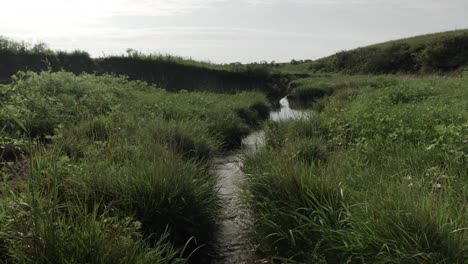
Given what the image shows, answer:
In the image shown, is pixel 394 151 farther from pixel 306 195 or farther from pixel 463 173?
pixel 306 195

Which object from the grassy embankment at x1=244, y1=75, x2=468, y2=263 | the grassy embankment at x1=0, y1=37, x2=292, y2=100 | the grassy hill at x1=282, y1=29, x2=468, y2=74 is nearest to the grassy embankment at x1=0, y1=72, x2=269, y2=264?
the grassy embankment at x1=244, y1=75, x2=468, y2=263

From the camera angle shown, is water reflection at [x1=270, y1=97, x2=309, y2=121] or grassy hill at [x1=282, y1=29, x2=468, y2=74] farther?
grassy hill at [x1=282, y1=29, x2=468, y2=74]

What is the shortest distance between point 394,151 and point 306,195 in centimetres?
184

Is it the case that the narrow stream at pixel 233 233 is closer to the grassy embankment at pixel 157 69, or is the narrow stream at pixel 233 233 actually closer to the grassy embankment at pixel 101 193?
the grassy embankment at pixel 101 193

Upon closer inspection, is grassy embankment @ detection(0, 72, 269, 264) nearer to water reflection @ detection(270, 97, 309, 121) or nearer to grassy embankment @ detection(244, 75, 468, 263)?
grassy embankment @ detection(244, 75, 468, 263)

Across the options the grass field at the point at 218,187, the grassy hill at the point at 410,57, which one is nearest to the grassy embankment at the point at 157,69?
the grass field at the point at 218,187

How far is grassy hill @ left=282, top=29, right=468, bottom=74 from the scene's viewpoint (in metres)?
30.7

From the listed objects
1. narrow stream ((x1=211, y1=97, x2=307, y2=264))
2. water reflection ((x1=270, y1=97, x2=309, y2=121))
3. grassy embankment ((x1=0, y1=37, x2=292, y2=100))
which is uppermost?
grassy embankment ((x1=0, y1=37, x2=292, y2=100))

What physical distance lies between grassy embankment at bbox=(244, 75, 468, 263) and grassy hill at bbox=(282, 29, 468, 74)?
85.8 ft

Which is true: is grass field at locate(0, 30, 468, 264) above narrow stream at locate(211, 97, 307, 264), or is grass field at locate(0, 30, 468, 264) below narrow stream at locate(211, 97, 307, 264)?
above

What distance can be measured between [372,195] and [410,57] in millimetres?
34428

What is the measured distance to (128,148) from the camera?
527 cm

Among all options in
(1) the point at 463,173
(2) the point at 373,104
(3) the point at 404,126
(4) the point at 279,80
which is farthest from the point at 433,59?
(1) the point at 463,173

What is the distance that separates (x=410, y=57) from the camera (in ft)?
113
